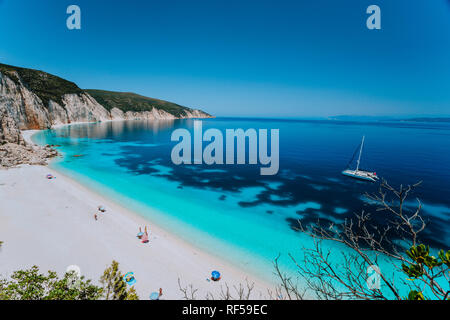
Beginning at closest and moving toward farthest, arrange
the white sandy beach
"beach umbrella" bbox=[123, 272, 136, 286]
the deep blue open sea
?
"beach umbrella" bbox=[123, 272, 136, 286] < the white sandy beach < the deep blue open sea

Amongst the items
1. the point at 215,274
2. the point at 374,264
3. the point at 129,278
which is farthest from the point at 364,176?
the point at 129,278

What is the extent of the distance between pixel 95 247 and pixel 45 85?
119 m

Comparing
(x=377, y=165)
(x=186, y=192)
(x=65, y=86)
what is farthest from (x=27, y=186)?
(x=65, y=86)

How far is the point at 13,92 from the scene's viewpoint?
6253cm

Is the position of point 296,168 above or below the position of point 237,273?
above

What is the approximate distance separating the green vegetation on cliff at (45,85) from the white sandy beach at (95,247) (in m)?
92.1

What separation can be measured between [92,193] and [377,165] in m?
54.9

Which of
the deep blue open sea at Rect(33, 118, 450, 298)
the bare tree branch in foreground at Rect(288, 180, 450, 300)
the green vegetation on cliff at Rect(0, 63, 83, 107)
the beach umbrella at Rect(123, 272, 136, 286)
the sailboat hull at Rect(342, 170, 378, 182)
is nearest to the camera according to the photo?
the bare tree branch in foreground at Rect(288, 180, 450, 300)

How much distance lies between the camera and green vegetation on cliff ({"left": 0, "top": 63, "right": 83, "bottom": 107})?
277 feet

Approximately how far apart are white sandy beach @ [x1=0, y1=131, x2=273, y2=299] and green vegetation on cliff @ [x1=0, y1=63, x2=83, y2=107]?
302ft

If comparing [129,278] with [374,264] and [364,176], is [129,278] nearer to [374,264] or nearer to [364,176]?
[374,264]

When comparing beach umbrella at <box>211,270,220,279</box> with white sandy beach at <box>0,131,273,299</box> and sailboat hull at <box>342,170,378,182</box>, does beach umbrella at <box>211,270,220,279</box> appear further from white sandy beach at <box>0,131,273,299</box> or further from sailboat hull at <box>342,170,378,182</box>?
sailboat hull at <box>342,170,378,182</box>

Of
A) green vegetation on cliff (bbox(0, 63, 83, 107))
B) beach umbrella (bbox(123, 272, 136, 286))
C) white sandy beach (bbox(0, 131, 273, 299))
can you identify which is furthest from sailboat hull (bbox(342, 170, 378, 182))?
green vegetation on cliff (bbox(0, 63, 83, 107))

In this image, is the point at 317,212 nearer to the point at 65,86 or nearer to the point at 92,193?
the point at 92,193
